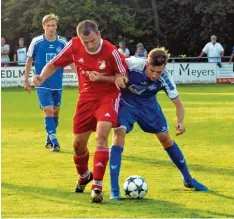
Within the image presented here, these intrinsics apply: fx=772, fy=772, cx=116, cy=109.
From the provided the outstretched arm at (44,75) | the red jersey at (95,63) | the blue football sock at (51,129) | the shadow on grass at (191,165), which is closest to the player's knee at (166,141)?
the red jersey at (95,63)

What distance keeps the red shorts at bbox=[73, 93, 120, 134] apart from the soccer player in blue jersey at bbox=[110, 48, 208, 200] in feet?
0.60

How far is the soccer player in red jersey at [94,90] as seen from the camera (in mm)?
8320

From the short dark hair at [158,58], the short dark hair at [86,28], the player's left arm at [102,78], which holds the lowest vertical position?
the player's left arm at [102,78]

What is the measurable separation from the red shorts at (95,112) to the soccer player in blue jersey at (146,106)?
18 centimetres

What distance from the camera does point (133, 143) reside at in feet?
44.6

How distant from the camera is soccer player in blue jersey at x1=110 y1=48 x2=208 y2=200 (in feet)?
27.8

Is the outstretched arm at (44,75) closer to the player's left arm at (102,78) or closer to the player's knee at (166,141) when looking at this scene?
the player's left arm at (102,78)

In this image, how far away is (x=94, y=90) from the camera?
874 cm

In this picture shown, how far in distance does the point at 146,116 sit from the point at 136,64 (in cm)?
64

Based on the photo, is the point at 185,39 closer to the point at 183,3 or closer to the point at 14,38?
the point at 183,3

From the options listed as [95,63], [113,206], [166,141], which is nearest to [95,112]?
[95,63]

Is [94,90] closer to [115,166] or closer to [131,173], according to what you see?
[115,166]

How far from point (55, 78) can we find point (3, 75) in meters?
19.9

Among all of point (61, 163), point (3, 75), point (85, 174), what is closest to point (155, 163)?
point (61, 163)
